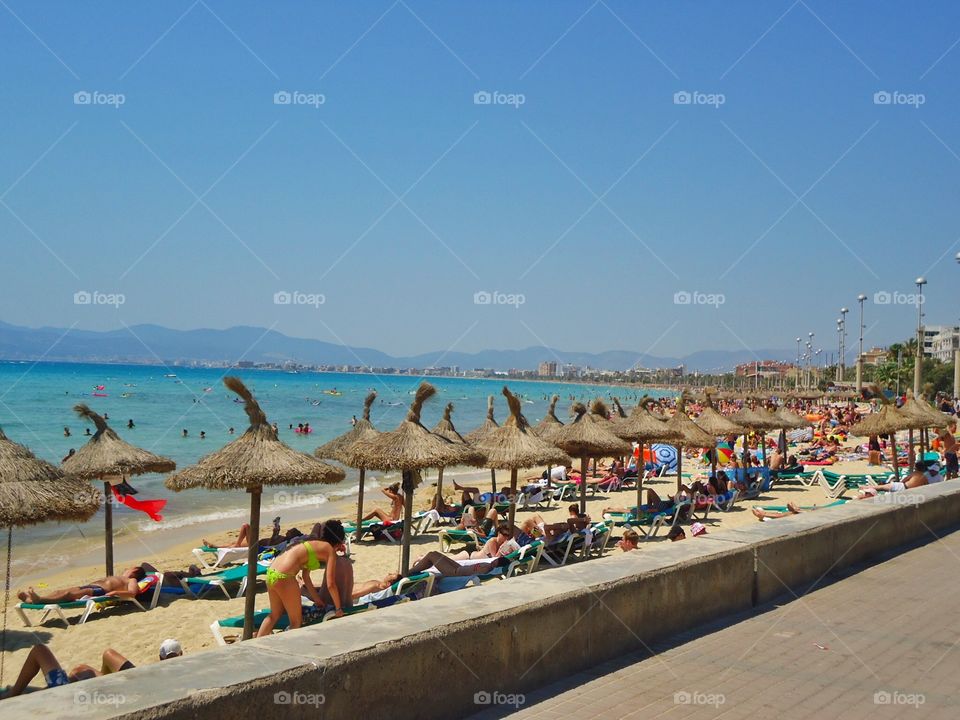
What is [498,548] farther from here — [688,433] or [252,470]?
[688,433]

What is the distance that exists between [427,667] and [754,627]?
2.49m

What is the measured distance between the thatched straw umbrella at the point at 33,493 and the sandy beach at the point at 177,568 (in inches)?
54.5

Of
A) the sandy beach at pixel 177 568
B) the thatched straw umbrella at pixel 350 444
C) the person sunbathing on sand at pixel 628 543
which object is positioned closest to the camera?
the sandy beach at pixel 177 568

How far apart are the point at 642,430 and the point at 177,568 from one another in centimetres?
801

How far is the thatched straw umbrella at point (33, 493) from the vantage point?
5.75 meters

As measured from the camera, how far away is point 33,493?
19.5ft

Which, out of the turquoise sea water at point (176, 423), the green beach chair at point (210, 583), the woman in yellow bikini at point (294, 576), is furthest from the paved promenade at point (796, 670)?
the turquoise sea water at point (176, 423)

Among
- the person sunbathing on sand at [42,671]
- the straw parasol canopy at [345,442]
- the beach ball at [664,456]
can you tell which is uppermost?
the straw parasol canopy at [345,442]

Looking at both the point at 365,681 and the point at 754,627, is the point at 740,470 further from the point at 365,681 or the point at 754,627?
the point at 365,681

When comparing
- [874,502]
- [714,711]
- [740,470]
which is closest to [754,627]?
[714,711]

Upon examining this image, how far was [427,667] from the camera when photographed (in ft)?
11.6

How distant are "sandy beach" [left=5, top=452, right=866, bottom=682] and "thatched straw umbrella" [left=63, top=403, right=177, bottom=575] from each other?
57.0 inches

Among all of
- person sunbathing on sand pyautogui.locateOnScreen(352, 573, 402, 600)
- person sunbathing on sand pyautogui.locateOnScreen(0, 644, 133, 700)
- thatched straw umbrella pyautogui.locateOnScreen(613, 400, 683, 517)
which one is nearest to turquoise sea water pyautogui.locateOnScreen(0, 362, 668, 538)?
thatched straw umbrella pyautogui.locateOnScreen(613, 400, 683, 517)

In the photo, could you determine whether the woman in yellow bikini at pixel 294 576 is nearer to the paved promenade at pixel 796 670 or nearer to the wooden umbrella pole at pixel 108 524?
the paved promenade at pixel 796 670
